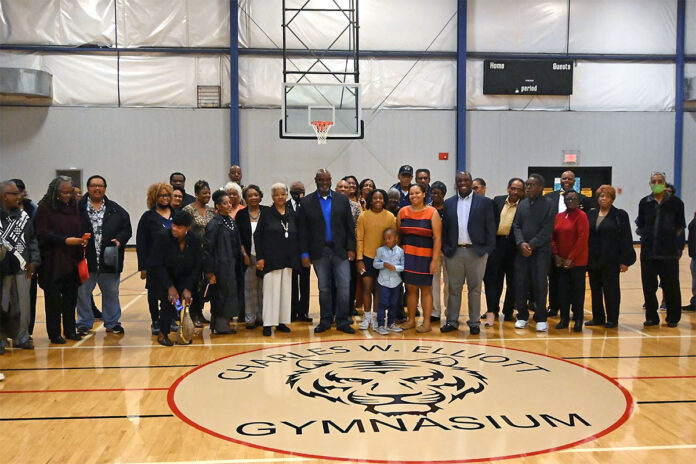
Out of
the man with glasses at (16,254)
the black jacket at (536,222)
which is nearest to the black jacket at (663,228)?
the black jacket at (536,222)

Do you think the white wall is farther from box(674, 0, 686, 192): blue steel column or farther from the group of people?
the group of people

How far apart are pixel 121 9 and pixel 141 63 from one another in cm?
135

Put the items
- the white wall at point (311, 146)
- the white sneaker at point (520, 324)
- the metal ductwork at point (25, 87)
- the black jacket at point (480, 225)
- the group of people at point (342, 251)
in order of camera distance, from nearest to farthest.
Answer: the group of people at point (342, 251)
the black jacket at point (480, 225)
the white sneaker at point (520, 324)
the metal ductwork at point (25, 87)
the white wall at point (311, 146)

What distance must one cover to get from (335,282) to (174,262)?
189 centimetres

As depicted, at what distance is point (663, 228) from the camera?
315 inches

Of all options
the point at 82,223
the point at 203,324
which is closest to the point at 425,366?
the point at 203,324

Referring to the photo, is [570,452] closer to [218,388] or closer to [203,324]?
[218,388]

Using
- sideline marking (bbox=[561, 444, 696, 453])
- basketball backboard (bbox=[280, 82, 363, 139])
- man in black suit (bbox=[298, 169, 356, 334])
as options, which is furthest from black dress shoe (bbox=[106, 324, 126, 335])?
Result: basketball backboard (bbox=[280, 82, 363, 139])

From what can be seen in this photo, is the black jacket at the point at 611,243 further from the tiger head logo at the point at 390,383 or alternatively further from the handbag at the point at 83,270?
the handbag at the point at 83,270

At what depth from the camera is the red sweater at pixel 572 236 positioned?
7.78 metres

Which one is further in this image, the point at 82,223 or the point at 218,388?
the point at 82,223

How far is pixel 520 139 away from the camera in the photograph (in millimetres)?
17953

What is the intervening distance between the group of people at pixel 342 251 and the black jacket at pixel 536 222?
1 centimetres

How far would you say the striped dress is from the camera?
24.7 feet
